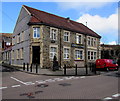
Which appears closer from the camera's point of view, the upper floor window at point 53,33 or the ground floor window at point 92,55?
the upper floor window at point 53,33

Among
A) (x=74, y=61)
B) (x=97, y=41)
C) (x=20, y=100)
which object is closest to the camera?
(x=20, y=100)

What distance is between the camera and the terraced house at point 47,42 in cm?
2081

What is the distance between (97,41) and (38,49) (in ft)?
53.4

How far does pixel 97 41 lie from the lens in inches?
1238

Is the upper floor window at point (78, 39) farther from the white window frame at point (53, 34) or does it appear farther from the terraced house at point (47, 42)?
the white window frame at point (53, 34)

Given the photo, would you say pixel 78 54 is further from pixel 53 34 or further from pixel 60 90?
pixel 60 90

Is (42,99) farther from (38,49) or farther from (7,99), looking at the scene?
(38,49)

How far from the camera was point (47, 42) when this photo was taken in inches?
834

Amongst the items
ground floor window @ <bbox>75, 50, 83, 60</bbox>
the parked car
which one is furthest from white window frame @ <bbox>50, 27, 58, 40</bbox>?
the parked car

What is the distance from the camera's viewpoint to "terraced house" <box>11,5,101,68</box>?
819 inches

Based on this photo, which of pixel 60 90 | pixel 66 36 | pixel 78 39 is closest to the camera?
pixel 60 90

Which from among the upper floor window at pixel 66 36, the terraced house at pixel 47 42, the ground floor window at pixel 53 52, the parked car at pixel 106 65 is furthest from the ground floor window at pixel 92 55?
the ground floor window at pixel 53 52

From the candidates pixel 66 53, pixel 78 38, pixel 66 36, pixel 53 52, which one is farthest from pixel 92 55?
pixel 53 52

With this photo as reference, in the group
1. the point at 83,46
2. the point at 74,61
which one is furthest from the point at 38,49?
the point at 83,46
